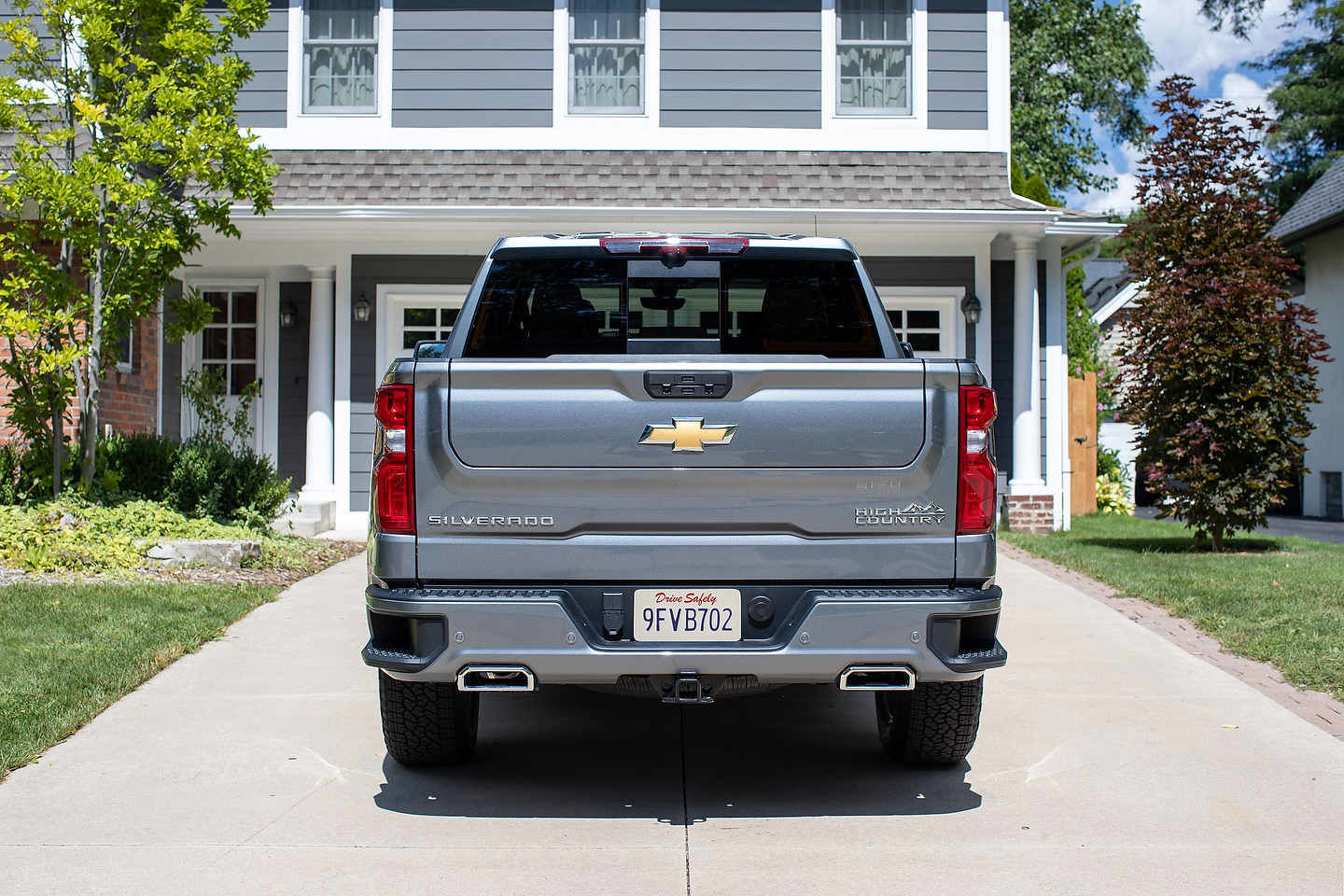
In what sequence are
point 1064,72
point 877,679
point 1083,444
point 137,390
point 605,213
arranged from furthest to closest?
point 1064,72
point 1083,444
point 137,390
point 605,213
point 877,679

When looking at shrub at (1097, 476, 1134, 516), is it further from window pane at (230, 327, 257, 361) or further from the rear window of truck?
the rear window of truck

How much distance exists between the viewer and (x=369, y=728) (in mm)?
5703

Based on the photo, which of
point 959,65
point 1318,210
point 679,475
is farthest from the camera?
point 1318,210

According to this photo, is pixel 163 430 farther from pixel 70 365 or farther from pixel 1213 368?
pixel 1213 368

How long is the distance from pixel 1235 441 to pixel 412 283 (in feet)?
25.5

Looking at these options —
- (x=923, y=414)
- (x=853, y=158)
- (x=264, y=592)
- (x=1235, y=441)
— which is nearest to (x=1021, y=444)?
(x=1235, y=441)

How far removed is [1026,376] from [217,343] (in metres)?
8.45

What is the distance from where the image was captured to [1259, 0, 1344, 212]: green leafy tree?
32.2 meters

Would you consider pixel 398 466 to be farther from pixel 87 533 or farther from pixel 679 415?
pixel 87 533

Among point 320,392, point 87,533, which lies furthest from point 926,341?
point 87,533

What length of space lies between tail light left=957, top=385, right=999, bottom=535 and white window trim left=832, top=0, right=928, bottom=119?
9.73 meters

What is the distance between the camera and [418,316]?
43.4 feet

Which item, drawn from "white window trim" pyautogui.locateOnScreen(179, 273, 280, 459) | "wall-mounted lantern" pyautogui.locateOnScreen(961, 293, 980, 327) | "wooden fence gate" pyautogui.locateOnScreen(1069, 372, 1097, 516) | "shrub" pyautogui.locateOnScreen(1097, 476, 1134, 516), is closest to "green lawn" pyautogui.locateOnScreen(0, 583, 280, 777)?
"white window trim" pyautogui.locateOnScreen(179, 273, 280, 459)

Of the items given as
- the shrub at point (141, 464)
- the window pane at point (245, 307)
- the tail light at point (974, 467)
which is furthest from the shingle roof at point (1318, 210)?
the tail light at point (974, 467)
